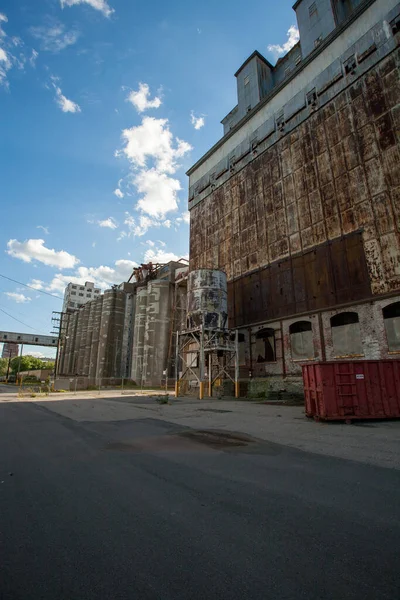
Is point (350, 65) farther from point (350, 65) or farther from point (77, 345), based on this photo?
point (77, 345)

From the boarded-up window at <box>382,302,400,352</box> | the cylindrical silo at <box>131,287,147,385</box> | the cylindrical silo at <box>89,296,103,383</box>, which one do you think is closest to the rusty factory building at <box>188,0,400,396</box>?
the boarded-up window at <box>382,302,400,352</box>

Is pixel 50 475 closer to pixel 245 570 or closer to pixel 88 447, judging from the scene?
pixel 88 447

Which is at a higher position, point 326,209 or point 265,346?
point 326,209

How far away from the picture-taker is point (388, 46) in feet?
62.6

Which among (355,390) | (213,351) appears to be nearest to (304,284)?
(213,351)

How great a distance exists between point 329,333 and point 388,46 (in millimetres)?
18464

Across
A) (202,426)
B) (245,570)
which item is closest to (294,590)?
(245,570)

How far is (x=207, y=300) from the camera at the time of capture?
2333 cm

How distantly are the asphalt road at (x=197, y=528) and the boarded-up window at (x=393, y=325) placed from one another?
1359cm

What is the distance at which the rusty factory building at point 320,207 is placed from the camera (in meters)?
17.9

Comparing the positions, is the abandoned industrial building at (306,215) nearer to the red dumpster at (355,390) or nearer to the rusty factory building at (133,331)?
the red dumpster at (355,390)

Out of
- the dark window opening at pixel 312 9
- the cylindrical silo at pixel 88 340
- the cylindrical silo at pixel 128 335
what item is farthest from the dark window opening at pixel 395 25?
the cylindrical silo at pixel 88 340

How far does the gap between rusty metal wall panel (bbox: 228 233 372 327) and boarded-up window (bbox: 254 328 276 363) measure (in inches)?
44.0

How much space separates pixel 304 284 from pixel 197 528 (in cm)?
2015
